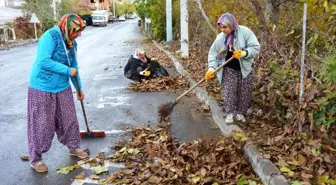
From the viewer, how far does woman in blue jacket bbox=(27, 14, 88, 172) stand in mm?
4457

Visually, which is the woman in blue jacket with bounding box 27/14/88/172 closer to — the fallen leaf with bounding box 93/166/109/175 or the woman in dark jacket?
the fallen leaf with bounding box 93/166/109/175

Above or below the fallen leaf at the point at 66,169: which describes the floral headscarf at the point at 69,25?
above

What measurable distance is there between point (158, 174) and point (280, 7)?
15.9 ft

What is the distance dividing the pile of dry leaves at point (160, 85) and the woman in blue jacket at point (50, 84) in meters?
4.60

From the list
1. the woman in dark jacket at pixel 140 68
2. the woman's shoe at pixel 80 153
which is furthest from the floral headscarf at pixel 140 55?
the woman's shoe at pixel 80 153

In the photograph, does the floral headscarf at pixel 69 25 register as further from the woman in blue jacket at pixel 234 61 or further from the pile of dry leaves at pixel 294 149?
the pile of dry leaves at pixel 294 149

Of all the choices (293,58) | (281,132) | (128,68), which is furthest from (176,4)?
(281,132)

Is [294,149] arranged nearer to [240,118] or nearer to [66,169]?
[240,118]

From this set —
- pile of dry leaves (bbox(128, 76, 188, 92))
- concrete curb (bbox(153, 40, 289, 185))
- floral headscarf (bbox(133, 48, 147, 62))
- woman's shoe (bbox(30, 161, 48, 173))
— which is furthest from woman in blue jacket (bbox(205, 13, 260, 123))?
floral headscarf (bbox(133, 48, 147, 62))

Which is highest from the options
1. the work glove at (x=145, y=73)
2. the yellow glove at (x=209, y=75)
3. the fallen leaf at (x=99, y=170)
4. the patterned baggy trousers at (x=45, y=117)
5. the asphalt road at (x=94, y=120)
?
the yellow glove at (x=209, y=75)

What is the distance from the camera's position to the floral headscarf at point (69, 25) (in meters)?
4.51

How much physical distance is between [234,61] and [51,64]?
2.59m

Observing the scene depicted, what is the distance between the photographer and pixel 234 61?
5688 millimetres

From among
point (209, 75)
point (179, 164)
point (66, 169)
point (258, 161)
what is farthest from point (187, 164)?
point (209, 75)
